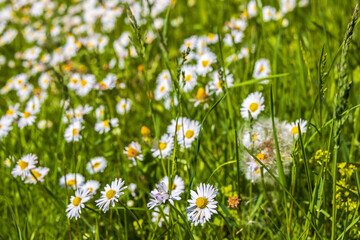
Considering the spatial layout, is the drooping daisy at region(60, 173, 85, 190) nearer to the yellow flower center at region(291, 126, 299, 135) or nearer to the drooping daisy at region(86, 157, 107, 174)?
the drooping daisy at region(86, 157, 107, 174)

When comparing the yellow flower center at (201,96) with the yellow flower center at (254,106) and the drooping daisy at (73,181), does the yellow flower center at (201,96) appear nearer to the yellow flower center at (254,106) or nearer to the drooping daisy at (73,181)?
the yellow flower center at (254,106)

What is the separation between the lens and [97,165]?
1906mm

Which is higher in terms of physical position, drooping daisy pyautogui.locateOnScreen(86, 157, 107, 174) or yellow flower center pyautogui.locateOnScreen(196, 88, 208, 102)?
yellow flower center pyautogui.locateOnScreen(196, 88, 208, 102)

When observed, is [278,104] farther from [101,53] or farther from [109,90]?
[101,53]

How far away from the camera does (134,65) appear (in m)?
3.20

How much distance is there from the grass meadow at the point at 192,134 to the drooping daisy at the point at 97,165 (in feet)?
0.04

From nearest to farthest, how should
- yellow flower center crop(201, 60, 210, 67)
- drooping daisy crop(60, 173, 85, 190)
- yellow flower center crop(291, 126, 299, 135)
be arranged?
yellow flower center crop(291, 126, 299, 135) < drooping daisy crop(60, 173, 85, 190) < yellow flower center crop(201, 60, 210, 67)

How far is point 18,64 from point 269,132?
11.7 feet

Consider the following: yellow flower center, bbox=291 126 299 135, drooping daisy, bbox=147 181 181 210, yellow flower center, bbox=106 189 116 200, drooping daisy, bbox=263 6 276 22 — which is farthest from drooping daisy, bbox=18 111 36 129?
drooping daisy, bbox=263 6 276 22

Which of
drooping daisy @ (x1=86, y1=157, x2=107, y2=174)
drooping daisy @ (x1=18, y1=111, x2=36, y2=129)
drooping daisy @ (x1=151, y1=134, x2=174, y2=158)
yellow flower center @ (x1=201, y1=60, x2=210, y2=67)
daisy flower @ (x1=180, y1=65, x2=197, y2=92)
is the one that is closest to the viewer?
drooping daisy @ (x1=151, y1=134, x2=174, y2=158)

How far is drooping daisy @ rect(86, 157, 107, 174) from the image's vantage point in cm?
187

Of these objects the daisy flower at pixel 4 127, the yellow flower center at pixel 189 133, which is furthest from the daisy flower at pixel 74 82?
the yellow flower center at pixel 189 133

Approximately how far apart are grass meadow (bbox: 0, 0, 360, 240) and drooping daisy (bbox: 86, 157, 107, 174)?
12 mm

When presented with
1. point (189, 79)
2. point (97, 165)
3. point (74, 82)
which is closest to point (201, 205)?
point (97, 165)
